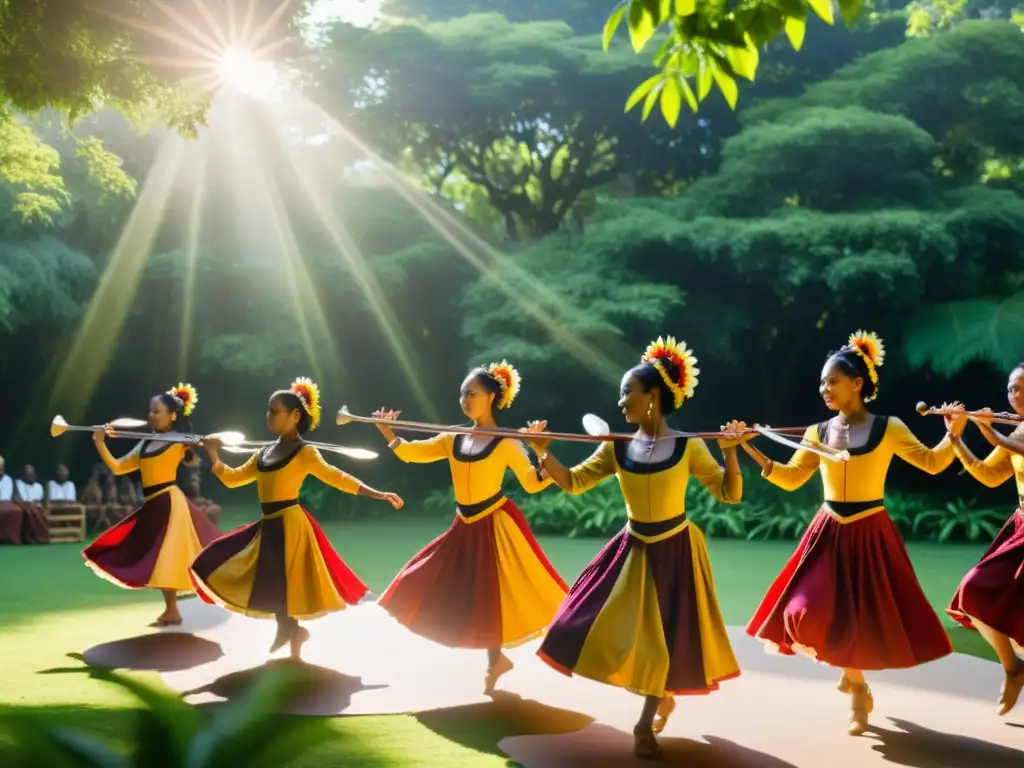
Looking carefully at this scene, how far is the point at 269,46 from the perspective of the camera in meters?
7.61

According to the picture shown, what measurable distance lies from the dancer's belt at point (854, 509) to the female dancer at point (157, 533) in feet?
13.3

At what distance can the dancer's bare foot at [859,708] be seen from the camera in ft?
14.9

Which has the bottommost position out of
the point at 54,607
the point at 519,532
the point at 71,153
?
the point at 54,607

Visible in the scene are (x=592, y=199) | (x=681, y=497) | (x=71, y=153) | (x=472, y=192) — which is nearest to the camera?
(x=681, y=497)

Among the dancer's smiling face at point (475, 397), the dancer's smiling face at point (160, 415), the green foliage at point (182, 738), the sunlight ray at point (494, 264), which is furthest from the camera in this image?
the sunlight ray at point (494, 264)

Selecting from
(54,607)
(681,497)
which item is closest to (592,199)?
(54,607)

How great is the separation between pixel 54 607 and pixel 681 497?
5411 mm

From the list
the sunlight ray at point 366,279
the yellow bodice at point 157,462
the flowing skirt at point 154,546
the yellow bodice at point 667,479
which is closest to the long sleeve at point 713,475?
the yellow bodice at point 667,479

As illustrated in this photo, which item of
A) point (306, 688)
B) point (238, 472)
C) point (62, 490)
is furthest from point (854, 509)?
point (62, 490)

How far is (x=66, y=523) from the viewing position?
1273 centimetres

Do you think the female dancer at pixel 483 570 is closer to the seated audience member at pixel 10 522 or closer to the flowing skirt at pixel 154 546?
the flowing skirt at pixel 154 546

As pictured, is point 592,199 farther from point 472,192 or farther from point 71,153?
point 71,153

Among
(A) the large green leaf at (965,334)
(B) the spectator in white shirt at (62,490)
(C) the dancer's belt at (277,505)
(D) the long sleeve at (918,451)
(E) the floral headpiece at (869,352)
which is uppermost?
(A) the large green leaf at (965,334)

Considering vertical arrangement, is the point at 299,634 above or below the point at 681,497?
below
